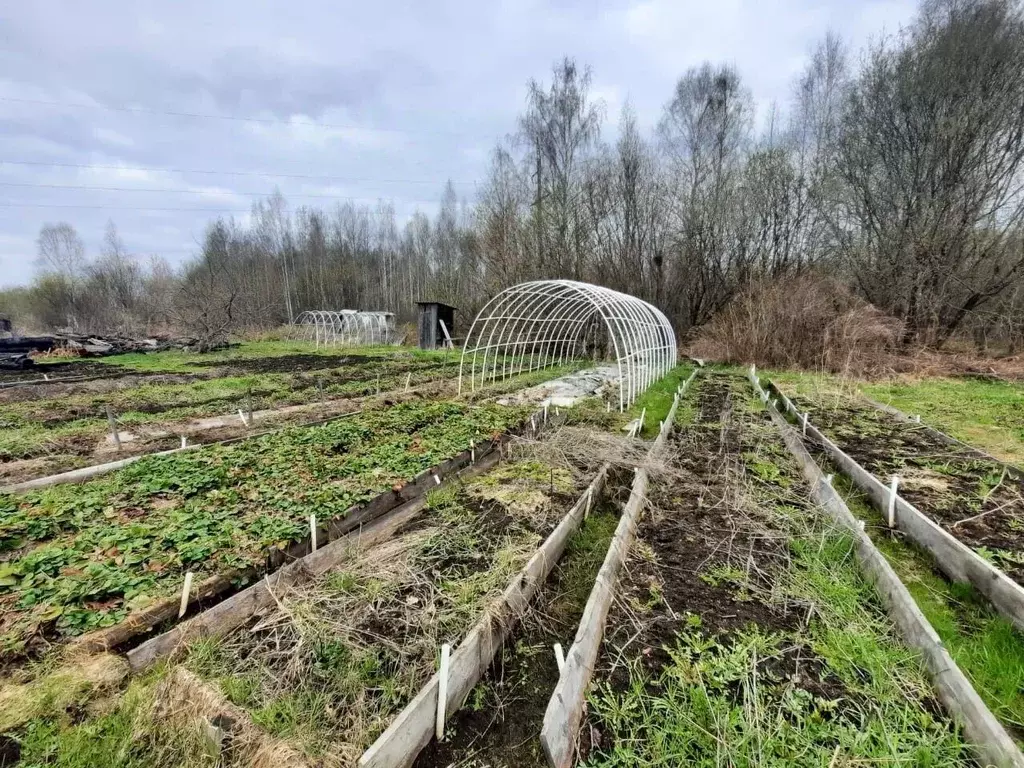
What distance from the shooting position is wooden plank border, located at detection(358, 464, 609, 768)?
1.70 m

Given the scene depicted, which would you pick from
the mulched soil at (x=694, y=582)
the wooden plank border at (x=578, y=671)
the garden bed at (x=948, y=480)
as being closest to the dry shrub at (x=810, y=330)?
the garden bed at (x=948, y=480)

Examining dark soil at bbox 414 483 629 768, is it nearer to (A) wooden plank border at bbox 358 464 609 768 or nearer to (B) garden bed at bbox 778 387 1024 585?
(A) wooden plank border at bbox 358 464 609 768

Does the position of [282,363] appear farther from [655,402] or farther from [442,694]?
[442,694]

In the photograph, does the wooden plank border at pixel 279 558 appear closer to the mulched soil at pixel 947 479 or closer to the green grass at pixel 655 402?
the green grass at pixel 655 402

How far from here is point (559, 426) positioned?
648 centimetres

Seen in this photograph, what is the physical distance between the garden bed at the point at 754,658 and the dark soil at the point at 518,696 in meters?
0.27

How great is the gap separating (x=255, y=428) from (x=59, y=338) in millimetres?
19784

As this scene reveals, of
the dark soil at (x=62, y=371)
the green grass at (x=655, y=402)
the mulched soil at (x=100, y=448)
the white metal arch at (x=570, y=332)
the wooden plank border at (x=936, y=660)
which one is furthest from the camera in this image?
the dark soil at (x=62, y=371)

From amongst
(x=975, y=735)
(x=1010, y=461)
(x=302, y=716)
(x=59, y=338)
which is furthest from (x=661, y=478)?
(x=59, y=338)

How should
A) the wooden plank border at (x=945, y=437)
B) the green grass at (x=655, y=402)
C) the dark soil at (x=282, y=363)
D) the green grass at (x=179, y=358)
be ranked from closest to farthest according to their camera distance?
the wooden plank border at (x=945, y=437) → the green grass at (x=655, y=402) → the dark soil at (x=282, y=363) → the green grass at (x=179, y=358)

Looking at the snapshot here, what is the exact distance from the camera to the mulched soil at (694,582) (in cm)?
229

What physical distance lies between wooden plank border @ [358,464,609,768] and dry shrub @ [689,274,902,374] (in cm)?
1314

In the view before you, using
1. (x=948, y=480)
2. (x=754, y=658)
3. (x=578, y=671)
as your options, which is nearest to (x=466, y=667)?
(x=578, y=671)

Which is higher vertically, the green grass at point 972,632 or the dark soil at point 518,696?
the green grass at point 972,632
